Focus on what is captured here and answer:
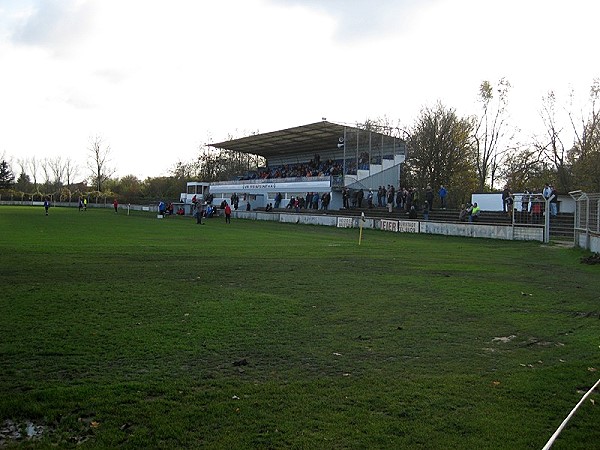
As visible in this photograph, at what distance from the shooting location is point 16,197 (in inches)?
3839

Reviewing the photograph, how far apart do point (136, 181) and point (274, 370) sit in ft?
354

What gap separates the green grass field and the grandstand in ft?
131

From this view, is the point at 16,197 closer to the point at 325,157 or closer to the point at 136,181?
the point at 136,181

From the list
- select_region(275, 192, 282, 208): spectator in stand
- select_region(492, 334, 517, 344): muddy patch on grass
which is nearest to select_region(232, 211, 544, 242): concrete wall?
select_region(275, 192, 282, 208): spectator in stand

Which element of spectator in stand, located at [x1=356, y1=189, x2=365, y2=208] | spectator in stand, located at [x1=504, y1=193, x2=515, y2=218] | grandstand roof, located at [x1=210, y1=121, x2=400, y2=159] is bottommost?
spectator in stand, located at [x1=504, y1=193, x2=515, y2=218]

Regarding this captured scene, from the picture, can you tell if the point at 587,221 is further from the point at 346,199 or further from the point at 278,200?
the point at 278,200

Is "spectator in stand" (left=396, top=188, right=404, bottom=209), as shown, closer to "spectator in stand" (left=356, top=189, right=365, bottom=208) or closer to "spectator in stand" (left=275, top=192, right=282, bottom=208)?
"spectator in stand" (left=356, top=189, right=365, bottom=208)

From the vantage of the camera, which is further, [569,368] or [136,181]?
[136,181]

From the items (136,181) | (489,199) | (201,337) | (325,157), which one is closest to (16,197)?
(136,181)

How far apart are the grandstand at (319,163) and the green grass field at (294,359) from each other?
39.9 metres

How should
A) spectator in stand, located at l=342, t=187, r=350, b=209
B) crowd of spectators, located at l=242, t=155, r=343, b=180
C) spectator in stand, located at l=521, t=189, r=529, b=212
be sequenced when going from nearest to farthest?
spectator in stand, located at l=521, t=189, r=529, b=212 → spectator in stand, located at l=342, t=187, r=350, b=209 → crowd of spectators, located at l=242, t=155, r=343, b=180

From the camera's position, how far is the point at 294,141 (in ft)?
206

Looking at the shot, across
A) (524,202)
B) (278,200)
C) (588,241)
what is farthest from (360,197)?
(588,241)

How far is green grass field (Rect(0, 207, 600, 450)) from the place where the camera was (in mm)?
4465
